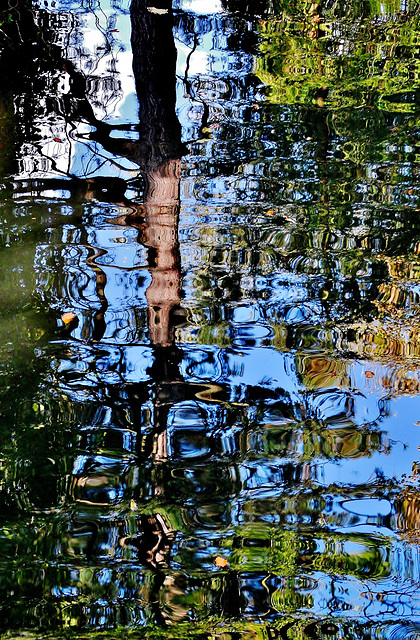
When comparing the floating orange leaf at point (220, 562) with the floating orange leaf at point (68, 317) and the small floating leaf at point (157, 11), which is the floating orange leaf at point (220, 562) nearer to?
the floating orange leaf at point (68, 317)

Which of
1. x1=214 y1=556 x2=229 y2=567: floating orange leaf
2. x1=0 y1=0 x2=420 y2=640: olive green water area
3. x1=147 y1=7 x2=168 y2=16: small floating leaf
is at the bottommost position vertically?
x1=214 y1=556 x2=229 y2=567: floating orange leaf

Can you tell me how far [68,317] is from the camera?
4.61 m

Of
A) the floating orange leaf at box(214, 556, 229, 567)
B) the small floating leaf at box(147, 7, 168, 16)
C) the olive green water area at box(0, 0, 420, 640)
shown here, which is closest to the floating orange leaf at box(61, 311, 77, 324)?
the olive green water area at box(0, 0, 420, 640)

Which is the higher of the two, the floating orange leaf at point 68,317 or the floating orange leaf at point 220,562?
the floating orange leaf at point 68,317

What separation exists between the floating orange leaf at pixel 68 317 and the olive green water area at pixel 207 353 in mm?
36

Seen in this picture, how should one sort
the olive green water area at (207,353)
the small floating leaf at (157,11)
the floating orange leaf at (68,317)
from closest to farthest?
the olive green water area at (207,353) < the floating orange leaf at (68,317) < the small floating leaf at (157,11)

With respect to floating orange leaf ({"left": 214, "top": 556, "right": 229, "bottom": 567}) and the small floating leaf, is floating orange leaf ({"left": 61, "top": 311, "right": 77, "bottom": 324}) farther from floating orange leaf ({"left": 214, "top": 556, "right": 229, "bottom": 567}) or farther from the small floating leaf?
the small floating leaf

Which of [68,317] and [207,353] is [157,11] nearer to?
[68,317]

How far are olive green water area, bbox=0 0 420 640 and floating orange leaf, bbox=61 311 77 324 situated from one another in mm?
36

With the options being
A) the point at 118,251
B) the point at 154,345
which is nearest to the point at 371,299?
the point at 154,345

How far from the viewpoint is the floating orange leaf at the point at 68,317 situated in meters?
4.58

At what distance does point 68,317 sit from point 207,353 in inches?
41.6

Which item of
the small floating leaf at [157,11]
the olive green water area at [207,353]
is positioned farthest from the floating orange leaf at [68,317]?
the small floating leaf at [157,11]

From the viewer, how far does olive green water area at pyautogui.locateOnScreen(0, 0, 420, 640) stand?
310 cm
